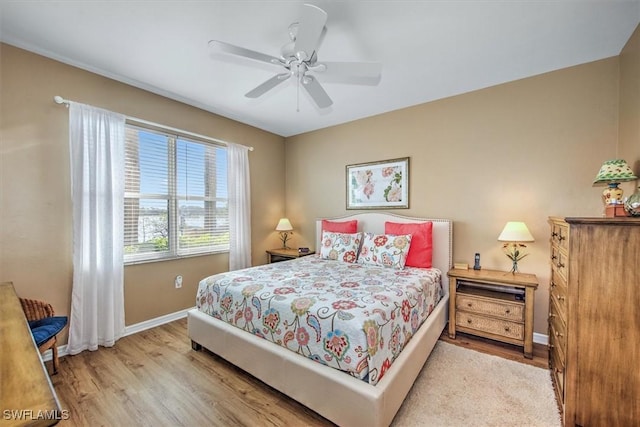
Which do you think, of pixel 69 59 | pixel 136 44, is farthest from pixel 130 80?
pixel 136 44

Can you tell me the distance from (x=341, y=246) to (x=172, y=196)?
2.18 meters

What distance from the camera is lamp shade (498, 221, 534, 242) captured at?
2.48m

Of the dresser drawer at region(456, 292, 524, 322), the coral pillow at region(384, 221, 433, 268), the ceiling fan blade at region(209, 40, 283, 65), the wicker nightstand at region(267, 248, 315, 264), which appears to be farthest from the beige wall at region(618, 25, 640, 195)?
the wicker nightstand at region(267, 248, 315, 264)

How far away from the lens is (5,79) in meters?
2.14

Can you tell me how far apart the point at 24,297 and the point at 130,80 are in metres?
2.25

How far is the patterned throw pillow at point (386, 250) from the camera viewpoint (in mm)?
2928

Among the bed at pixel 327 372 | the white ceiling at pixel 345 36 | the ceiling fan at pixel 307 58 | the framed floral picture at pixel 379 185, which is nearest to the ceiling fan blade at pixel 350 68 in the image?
the ceiling fan at pixel 307 58

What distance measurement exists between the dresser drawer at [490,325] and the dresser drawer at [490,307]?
5 centimetres

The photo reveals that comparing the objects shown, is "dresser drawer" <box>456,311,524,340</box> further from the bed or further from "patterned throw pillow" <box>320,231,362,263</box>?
"patterned throw pillow" <box>320,231,362,263</box>

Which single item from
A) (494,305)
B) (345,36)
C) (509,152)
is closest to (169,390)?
(494,305)

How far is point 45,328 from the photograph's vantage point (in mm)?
1993

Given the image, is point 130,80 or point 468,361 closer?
point 468,361

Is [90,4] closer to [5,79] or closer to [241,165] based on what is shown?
[5,79]

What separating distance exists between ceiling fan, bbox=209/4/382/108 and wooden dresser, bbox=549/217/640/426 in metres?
1.72
